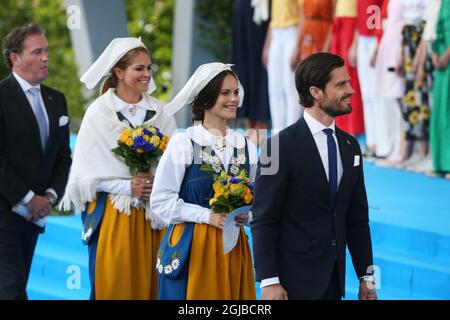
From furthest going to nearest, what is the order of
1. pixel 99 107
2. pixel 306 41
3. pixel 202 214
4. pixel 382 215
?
1. pixel 306 41
2. pixel 382 215
3. pixel 99 107
4. pixel 202 214

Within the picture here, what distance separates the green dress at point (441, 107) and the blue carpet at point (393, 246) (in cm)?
23

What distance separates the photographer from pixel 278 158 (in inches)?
202

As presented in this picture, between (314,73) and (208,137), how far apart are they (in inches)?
33.9

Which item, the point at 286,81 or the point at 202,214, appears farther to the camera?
the point at 286,81

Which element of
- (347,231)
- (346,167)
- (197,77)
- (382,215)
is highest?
(197,77)

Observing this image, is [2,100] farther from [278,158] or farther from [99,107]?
[278,158]

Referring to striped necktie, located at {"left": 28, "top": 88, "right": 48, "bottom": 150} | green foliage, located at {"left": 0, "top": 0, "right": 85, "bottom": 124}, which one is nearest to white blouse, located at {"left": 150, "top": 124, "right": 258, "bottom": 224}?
striped necktie, located at {"left": 28, "top": 88, "right": 48, "bottom": 150}

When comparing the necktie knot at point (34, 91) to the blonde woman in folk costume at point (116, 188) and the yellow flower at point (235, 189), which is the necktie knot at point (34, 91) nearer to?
the blonde woman in folk costume at point (116, 188)

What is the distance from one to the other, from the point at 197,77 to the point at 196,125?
26 cm

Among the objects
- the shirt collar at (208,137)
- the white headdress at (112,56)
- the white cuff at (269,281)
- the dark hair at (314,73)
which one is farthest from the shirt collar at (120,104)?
the white cuff at (269,281)

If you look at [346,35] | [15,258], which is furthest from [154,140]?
[346,35]

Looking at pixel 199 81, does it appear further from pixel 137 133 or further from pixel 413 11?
pixel 413 11

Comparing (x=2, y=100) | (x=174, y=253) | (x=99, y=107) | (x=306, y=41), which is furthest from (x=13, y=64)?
(x=306, y=41)

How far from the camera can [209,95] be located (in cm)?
589
